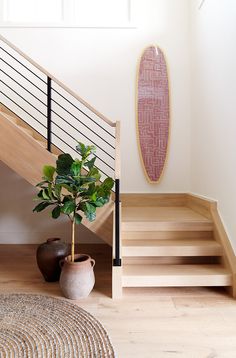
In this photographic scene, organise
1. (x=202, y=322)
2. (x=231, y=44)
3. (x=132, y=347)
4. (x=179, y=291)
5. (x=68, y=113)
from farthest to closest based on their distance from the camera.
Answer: (x=68, y=113) → (x=231, y=44) → (x=179, y=291) → (x=202, y=322) → (x=132, y=347)

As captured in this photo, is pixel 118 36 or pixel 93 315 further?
pixel 118 36

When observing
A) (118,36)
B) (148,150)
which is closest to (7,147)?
(148,150)

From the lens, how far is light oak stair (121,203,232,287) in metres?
2.20

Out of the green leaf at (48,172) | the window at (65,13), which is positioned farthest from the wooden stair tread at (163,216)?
the window at (65,13)

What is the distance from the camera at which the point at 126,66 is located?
12.7ft

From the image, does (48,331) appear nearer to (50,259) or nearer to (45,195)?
(50,259)

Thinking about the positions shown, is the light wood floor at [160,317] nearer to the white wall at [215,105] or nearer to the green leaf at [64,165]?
the white wall at [215,105]

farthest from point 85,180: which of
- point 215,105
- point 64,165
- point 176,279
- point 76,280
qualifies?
point 215,105

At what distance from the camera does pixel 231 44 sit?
2.43 metres

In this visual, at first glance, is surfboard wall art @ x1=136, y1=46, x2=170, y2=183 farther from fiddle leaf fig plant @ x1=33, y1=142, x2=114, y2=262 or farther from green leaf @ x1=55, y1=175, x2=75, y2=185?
green leaf @ x1=55, y1=175, x2=75, y2=185

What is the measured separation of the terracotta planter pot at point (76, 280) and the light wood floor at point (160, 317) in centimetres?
8

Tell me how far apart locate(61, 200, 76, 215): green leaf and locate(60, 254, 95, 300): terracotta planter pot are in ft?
1.42

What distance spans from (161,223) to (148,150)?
1.44 meters

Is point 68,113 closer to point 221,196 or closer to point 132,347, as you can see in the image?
point 221,196
